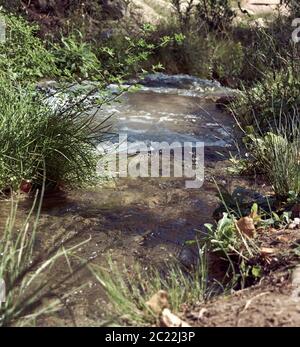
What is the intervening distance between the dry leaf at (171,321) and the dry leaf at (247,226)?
1.00m

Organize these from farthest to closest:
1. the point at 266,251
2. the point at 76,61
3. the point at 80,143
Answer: the point at 76,61, the point at 80,143, the point at 266,251

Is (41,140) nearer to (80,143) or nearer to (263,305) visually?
(80,143)

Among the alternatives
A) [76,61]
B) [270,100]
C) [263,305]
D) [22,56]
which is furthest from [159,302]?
[270,100]

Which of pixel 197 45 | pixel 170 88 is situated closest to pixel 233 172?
pixel 170 88

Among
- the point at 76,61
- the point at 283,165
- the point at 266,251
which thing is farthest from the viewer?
the point at 76,61

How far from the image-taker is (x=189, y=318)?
198 cm

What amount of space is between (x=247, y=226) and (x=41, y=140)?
1498mm

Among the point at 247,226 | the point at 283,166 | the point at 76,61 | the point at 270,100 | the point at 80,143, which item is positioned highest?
the point at 76,61

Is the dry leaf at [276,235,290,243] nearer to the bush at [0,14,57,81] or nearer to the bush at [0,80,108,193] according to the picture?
the bush at [0,80,108,193]

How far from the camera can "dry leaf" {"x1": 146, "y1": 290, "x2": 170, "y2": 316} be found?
194 centimetres

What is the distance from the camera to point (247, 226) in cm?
283

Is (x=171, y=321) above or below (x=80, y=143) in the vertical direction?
below
